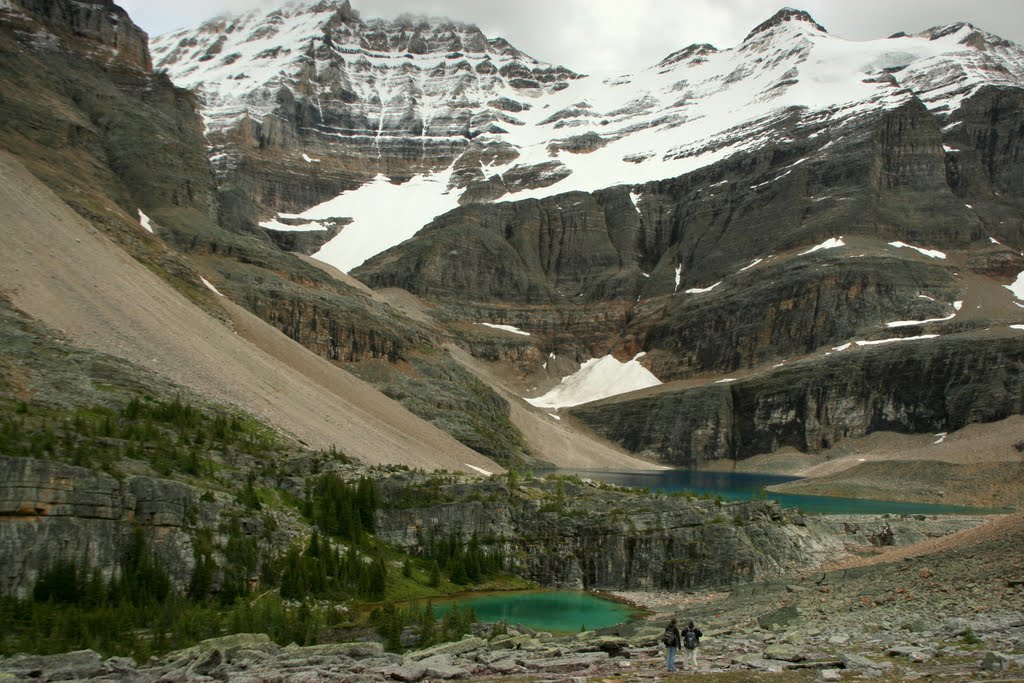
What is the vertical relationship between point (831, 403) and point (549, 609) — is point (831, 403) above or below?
above

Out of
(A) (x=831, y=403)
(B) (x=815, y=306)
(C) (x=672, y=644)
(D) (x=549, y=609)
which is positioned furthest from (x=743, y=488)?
(C) (x=672, y=644)

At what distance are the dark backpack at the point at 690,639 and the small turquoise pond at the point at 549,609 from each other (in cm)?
1469

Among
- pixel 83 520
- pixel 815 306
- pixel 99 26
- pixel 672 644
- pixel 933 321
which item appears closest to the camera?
pixel 672 644

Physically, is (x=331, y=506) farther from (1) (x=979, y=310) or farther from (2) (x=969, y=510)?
(1) (x=979, y=310)

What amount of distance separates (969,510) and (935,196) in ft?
448

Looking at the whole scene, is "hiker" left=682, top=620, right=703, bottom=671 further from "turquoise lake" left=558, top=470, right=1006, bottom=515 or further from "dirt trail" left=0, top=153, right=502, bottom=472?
"dirt trail" left=0, top=153, right=502, bottom=472

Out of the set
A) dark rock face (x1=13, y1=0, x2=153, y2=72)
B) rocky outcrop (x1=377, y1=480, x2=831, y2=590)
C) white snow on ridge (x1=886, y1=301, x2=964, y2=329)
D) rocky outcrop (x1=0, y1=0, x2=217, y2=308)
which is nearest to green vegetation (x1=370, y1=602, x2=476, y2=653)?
rocky outcrop (x1=377, y1=480, x2=831, y2=590)

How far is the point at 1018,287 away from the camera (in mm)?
172000

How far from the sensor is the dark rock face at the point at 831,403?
460ft

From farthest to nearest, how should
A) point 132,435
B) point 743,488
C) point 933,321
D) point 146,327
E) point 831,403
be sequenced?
point 933,321, point 831,403, point 743,488, point 146,327, point 132,435

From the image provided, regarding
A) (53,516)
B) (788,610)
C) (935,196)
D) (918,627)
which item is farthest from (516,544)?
(935,196)

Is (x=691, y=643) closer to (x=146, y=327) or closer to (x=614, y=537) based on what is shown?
(x=614, y=537)

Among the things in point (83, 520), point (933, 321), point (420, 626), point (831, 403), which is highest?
point (933, 321)

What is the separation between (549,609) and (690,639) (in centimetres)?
2176
